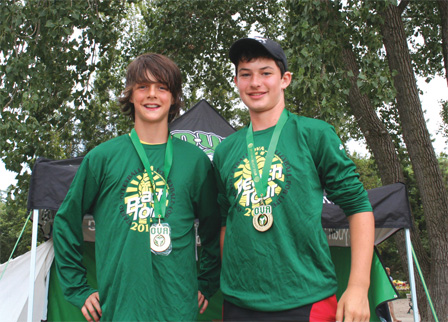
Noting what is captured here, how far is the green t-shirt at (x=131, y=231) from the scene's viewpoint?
2057mm

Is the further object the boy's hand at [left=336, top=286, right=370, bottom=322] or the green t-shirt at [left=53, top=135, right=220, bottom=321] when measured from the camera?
the green t-shirt at [left=53, top=135, right=220, bottom=321]

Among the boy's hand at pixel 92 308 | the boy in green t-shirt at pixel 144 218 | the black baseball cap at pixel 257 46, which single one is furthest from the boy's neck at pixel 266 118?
the boy's hand at pixel 92 308

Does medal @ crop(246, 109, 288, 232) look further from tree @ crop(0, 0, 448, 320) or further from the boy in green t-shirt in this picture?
tree @ crop(0, 0, 448, 320)

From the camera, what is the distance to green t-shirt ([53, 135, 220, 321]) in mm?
2057

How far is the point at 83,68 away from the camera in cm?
629

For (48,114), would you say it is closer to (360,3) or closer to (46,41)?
(46,41)

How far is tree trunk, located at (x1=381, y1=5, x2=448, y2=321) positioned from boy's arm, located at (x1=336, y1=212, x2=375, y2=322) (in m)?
4.27

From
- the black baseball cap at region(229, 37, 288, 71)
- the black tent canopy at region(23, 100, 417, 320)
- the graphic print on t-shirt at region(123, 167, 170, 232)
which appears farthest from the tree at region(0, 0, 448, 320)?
the graphic print on t-shirt at region(123, 167, 170, 232)

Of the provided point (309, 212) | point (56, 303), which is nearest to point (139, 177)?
point (309, 212)

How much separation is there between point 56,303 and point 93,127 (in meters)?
3.86

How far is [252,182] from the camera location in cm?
209

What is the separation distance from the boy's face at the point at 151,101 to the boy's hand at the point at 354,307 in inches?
50.7

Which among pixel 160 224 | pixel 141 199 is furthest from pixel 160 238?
pixel 141 199

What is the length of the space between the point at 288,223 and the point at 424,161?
4.61 metres
